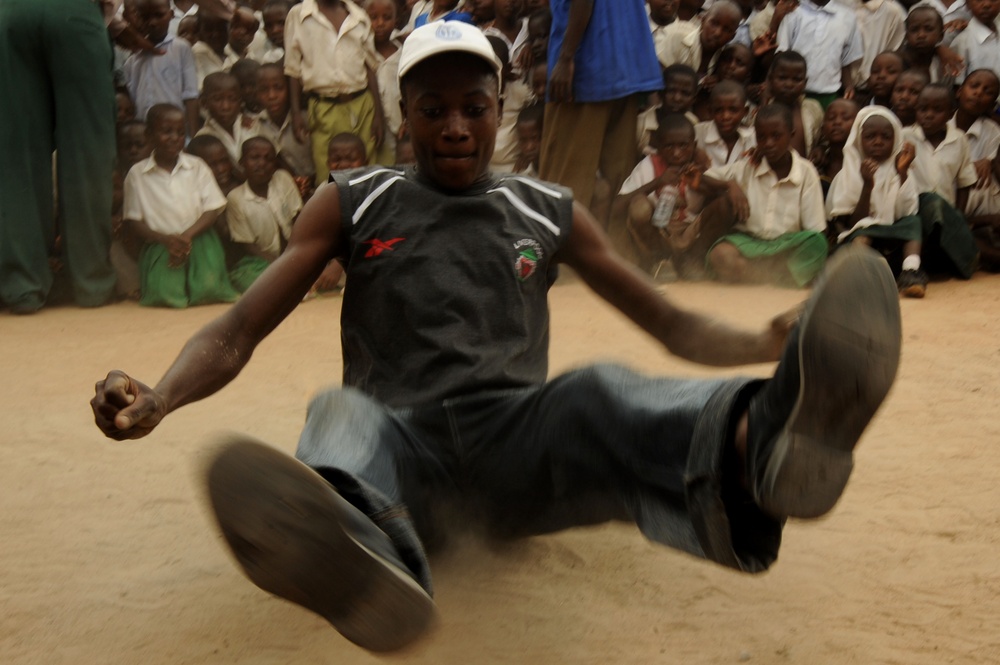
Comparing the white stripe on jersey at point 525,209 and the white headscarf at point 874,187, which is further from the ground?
the white stripe on jersey at point 525,209

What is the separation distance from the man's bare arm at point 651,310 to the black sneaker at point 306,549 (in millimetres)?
890

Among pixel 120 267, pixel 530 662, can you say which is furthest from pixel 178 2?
pixel 530 662

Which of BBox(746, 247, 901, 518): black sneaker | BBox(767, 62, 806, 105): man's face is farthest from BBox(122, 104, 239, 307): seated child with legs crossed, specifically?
BBox(746, 247, 901, 518): black sneaker

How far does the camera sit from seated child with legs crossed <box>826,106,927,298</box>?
5918mm

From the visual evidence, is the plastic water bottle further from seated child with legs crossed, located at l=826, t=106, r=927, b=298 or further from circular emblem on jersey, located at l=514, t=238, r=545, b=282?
circular emblem on jersey, located at l=514, t=238, r=545, b=282

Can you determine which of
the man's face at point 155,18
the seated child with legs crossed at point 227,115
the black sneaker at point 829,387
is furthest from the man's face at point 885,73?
the black sneaker at point 829,387

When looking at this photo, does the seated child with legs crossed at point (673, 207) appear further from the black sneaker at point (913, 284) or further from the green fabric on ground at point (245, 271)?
the green fabric on ground at point (245, 271)

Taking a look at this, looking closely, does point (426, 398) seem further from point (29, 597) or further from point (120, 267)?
point (120, 267)

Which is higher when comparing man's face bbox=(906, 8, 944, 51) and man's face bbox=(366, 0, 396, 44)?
man's face bbox=(906, 8, 944, 51)

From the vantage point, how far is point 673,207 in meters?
6.33

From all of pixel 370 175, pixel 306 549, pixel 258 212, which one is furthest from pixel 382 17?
pixel 306 549

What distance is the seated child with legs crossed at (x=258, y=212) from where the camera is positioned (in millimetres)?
6285

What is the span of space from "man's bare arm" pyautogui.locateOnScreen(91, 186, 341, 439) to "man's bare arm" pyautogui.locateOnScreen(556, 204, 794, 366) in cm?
57

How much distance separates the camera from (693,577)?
2533mm
